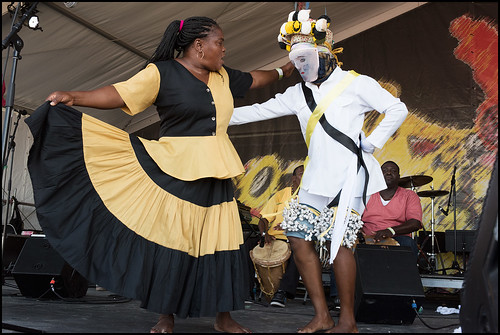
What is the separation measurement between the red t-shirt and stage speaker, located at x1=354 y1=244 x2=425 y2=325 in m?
1.30

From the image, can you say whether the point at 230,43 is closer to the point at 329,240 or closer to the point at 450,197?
the point at 450,197

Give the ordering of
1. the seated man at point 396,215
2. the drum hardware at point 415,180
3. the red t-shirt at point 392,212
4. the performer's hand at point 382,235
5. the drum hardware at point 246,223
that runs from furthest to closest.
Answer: the drum hardware at point 415,180
the drum hardware at point 246,223
the red t-shirt at point 392,212
the seated man at point 396,215
the performer's hand at point 382,235

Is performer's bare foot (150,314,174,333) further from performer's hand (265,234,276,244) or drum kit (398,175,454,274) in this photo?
drum kit (398,175,454,274)

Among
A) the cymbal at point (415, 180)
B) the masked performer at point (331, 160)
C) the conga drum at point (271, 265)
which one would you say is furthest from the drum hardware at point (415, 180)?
the masked performer at point (331, 160)

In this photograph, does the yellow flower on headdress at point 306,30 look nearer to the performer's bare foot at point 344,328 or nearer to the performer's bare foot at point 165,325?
the performer's bare foot at point 344,328

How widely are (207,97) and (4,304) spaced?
2322 mm

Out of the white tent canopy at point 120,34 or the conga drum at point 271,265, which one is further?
the white tent canopy at point 120,34

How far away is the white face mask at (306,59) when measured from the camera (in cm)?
331

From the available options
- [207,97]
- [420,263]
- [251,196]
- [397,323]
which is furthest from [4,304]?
[251,196]

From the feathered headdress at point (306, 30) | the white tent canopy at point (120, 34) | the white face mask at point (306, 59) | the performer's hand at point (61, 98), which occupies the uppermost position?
the white tent canopy at point (120, 34)

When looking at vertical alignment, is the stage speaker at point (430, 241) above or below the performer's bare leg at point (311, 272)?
below

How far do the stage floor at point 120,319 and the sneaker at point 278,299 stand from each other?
0.09 meters

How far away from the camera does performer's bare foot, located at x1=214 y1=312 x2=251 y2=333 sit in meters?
3.15

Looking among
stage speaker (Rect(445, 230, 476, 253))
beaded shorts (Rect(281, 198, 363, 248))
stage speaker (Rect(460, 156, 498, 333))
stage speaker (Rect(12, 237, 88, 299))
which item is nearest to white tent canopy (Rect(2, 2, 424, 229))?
stage speaker (Rect(12, 237, 88, 299))
